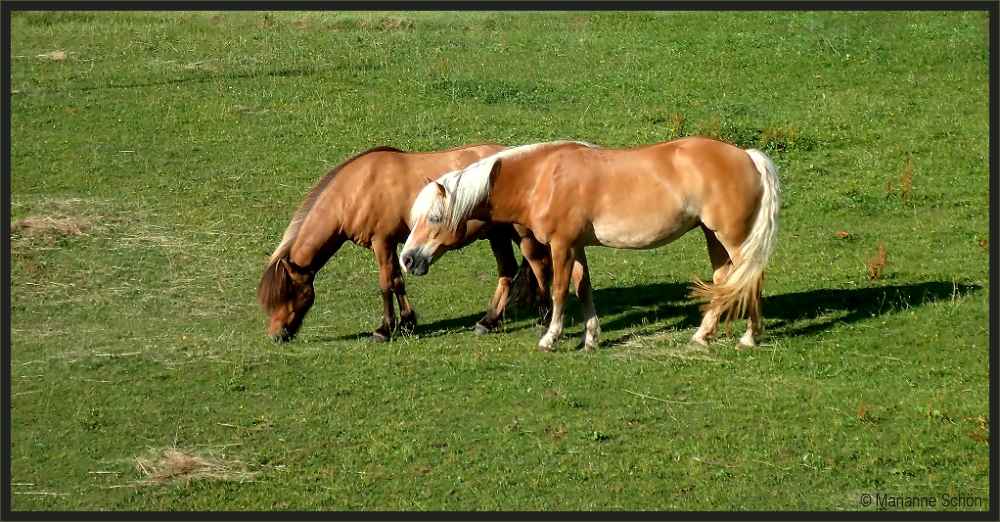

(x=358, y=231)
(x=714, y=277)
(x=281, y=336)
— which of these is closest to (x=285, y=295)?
(x=281, y=336)

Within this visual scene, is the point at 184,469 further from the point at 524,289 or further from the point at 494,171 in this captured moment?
the point at 524,289

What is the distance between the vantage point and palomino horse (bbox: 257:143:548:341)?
432 inches

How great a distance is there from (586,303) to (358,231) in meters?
2.15

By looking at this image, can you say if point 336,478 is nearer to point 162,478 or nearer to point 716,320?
point 162,478

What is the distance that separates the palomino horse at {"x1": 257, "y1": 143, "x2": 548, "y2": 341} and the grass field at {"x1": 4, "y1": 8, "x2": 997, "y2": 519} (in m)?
0.34

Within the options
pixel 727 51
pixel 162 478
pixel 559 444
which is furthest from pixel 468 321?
pixel 727 51

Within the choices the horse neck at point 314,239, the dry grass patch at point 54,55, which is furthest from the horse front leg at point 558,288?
the dry grass patch at point 54,55

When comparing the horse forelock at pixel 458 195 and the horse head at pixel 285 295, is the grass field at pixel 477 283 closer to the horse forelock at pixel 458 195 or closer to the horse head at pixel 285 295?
the horse head at pixel 285 295

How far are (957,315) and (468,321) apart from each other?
446cm

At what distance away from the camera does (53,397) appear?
9.71 m

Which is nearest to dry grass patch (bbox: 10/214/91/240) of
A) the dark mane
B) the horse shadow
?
the dark mane

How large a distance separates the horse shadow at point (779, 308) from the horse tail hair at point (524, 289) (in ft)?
0.43

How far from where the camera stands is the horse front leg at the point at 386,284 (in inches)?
436

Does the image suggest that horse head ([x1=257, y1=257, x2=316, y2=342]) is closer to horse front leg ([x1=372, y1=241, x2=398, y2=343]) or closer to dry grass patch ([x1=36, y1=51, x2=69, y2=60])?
horse front leg ([x1=372, y1=241, x2=398, y2=343])
